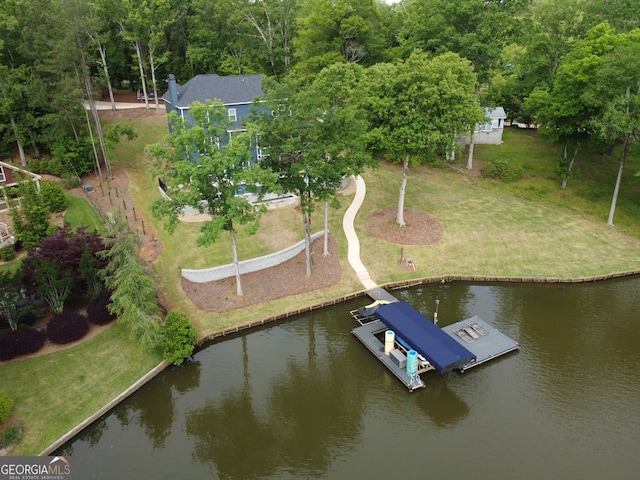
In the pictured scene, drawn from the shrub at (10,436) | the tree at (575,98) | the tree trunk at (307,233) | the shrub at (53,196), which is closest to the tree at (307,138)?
the tree trunk at (307,233)

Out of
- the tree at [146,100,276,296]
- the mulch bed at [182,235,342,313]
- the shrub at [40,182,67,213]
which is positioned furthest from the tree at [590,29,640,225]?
the shrub at [40,182,67,213]

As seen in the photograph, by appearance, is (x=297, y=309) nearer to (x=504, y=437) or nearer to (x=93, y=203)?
(x=504, y=437)

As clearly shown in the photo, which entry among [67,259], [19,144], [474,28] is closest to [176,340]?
[67,259]

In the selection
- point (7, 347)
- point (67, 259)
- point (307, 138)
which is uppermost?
point (307, 138)

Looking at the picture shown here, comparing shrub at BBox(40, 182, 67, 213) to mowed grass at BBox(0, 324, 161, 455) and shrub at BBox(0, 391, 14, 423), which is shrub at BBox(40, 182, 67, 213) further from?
shrub at BBox(0, 391, 14, 423)

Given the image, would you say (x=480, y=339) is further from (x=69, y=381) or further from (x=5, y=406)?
(x=5, y=406)

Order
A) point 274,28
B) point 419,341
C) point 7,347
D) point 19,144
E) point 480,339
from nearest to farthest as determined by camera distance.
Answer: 1. point 7,347
2. point 419,341
3. point 480,339
4. point 19,144
5. point 274,28

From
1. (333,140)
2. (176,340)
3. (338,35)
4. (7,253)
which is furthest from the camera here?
(338,35)
